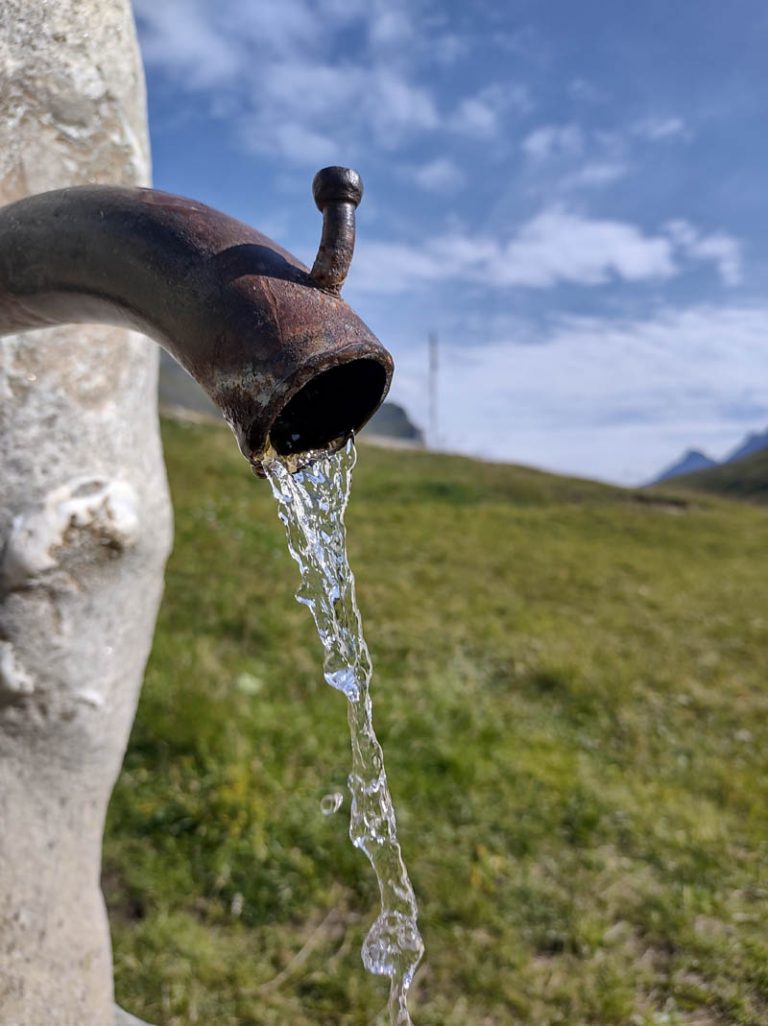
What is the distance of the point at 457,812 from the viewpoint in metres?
4.12

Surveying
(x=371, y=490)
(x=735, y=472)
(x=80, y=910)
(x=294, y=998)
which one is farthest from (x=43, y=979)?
(x=735, y=472)

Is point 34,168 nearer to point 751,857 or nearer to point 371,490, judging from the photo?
point 751,857

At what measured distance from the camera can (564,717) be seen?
5441 millimetres

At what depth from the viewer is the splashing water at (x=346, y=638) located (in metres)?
1.61

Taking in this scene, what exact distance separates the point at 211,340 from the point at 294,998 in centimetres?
270

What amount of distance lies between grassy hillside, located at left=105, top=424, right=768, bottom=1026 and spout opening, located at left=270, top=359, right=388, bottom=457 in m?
2.43

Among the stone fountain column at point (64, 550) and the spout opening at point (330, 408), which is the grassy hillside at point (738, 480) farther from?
the spout opening at point (330, 408)

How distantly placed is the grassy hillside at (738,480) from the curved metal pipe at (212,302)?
2326 inches

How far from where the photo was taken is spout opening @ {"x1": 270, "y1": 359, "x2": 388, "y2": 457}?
131 centimetres

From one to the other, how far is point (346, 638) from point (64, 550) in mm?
663

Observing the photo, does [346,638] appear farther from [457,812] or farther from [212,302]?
[457,812]

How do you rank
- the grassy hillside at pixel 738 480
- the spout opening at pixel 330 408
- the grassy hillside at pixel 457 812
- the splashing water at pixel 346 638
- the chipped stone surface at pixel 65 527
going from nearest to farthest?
1. the spout opening at pixel 330 408
2. the splashing water at pixel 346 638
3. the chipped stone surface at pixel 65 527
4. the grassy hillside at pixel 457 812
5. the grassy hillside at pixel 738 480

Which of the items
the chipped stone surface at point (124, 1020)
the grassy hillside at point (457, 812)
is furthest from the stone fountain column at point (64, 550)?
the grassy hillside at point (457, 812)

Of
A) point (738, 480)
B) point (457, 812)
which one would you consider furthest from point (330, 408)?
point (738, 480)
